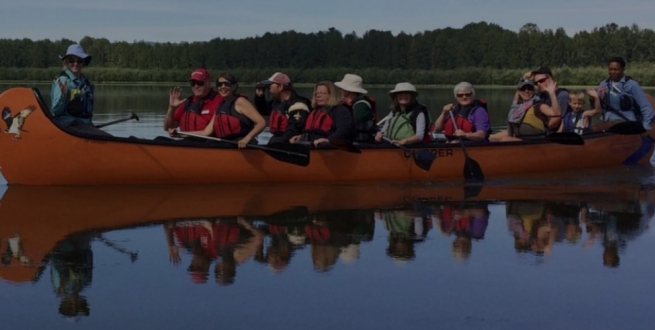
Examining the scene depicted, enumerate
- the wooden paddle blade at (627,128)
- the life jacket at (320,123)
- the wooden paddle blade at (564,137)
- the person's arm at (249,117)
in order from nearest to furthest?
the person's arm at (249,117), the life jacket at (320,123), the wooden paddle blade at (564,137), the wooden paddle blade at (627,128)

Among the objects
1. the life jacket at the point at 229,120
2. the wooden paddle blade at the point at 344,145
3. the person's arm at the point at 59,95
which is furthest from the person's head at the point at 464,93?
the person's arm at the point at 59,95

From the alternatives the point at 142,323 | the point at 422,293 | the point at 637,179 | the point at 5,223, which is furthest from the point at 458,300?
the point at 637,179

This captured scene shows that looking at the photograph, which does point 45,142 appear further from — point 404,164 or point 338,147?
point 404,164

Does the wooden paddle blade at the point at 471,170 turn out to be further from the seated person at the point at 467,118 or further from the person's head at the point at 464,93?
the person's head at the point at 464,93

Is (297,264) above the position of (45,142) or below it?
below

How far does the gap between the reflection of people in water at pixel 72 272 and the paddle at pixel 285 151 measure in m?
3.25

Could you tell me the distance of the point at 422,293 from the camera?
22.1 ft

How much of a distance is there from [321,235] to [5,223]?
274 cm

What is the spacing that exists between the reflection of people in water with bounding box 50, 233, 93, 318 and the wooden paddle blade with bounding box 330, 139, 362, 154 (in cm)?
370

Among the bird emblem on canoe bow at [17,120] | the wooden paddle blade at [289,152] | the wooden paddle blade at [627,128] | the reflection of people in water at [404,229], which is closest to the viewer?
the reflection of people in water at [404,229]

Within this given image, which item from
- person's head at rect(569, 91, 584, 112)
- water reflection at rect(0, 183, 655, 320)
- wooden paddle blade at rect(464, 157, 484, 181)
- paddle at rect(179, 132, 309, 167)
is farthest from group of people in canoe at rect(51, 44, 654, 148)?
water reflection at rect(0, 183, 655, 320)

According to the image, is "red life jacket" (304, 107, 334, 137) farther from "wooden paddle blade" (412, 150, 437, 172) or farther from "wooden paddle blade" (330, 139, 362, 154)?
"wooden paddle blade" (412, 150, 437, 172)

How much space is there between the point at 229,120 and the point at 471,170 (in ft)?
9.84

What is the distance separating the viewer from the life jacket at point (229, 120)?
11.7 m
